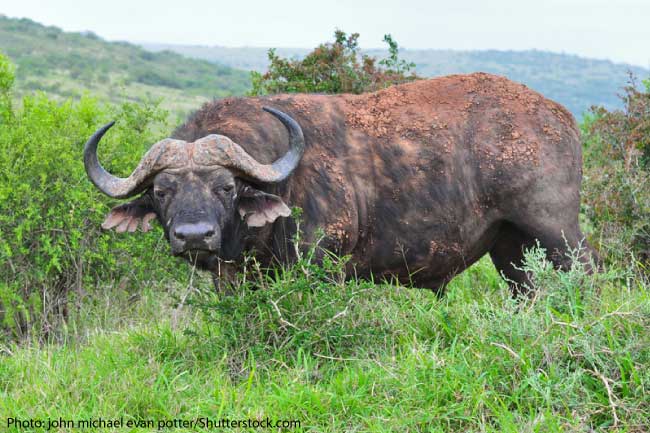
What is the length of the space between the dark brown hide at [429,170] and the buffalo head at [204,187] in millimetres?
487

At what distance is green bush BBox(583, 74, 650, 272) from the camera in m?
7.33

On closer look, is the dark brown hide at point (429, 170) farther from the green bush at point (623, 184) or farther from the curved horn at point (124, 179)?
the green bush at point (623, 184)

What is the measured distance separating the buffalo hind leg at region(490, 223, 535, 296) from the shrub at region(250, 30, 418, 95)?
3125 millimetres

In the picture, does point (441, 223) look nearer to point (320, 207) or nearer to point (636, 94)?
point (320, 207)

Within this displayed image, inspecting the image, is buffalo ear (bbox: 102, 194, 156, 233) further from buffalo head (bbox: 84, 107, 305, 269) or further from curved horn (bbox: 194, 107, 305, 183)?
curved horn (bbox: 194, 107, 305, 183)

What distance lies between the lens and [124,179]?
5414 mm

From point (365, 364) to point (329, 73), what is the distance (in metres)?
5.32

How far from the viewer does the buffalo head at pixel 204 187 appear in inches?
197

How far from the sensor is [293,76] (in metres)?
9.21

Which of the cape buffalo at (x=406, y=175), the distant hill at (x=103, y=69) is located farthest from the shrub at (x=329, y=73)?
the distant hill at (x=103, y=69)

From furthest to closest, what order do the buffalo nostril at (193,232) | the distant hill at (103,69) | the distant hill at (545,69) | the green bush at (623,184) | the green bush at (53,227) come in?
the distant hill at (545,69) < the distant hill at (103,69) < the green bush at (623,184) < the green bush at (53,227) < the buffalo nostril at (193,232)

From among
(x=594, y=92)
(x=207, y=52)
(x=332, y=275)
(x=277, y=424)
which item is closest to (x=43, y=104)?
(x=332, y=275)

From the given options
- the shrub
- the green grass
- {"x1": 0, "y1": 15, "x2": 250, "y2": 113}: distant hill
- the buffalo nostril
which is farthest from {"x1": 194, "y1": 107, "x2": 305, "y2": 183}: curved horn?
{"x1": 0, "y1": 15, "x2": 250, "y2": 113}: distant hill

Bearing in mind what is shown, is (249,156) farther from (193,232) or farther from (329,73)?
(329,73)
